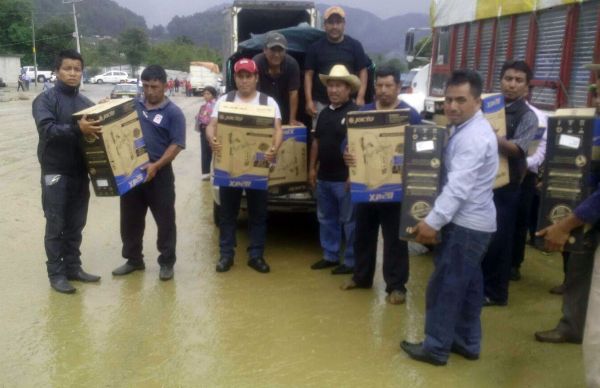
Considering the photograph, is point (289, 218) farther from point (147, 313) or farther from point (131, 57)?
point (131, 57)

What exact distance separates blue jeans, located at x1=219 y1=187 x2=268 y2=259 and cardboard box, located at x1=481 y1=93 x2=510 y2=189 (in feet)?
7.06

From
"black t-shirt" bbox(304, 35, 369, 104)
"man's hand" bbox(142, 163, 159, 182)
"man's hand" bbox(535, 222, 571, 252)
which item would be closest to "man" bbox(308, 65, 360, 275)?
"black t-shirt" bbox(304, 35, 369, 104)

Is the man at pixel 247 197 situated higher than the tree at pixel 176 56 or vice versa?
the tree at pixel 176 56

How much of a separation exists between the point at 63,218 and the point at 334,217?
7.85 feet

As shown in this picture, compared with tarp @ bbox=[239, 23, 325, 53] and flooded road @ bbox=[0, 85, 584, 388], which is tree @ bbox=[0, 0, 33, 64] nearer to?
tarp @ bbox=[239, 23, 325, 53]

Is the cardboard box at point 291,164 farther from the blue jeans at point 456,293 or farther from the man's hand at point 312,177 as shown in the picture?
the blue jeans at point 456,293

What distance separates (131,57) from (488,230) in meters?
76.5

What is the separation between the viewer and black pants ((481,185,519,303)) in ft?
15.9

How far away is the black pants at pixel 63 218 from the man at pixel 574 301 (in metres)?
3.80

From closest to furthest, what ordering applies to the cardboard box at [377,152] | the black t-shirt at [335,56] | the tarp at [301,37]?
the cardboard box at [377,152], the black t-shirt at [335,56], the tarp at [301,37]

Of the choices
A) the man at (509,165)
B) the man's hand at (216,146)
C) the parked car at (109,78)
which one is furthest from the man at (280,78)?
the parked car at (109,78)

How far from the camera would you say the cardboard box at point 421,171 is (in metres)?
3.77

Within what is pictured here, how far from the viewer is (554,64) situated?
6539 millimetres

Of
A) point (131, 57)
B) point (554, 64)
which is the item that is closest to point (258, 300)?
point (554, 64)
